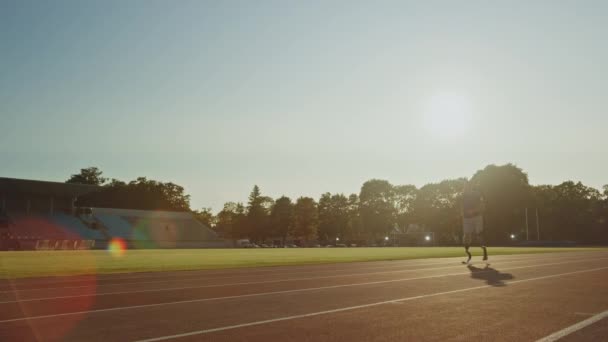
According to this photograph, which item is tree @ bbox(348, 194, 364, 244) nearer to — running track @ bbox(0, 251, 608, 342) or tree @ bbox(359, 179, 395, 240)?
tree @ bbox(359, 179, 395, 240)

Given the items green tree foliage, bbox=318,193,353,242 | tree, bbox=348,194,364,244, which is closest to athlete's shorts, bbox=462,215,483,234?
tree, bbox=348,194,364,244

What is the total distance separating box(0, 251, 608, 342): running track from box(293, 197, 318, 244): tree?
→ 143614 mm

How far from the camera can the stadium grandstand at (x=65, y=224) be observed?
6598cm

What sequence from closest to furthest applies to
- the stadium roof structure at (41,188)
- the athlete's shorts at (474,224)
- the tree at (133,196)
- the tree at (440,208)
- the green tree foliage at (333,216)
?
the athlete's shorts at (474,224) < the stadium roof structure at (41,188) < the tree at (440,208) < the tree at (133,196) < the green tree foliage at (333,216)

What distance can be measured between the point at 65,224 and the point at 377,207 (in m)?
77.6

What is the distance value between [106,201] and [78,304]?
12523cm

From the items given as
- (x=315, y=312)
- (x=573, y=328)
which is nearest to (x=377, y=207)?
(x=315, y=312)

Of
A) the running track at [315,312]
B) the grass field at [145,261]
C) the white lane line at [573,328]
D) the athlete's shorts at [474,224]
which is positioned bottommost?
the grass field at [145,261]

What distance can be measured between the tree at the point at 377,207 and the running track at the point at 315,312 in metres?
121

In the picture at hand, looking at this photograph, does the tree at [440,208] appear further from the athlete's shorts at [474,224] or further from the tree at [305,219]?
the athlete's shorts at [474,224]

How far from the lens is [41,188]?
250 ft

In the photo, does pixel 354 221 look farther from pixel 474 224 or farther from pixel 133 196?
pixel 474 224

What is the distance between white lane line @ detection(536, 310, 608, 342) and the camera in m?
5.25

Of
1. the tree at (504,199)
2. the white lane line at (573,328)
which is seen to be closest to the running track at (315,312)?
the white lane line at (573,328)
